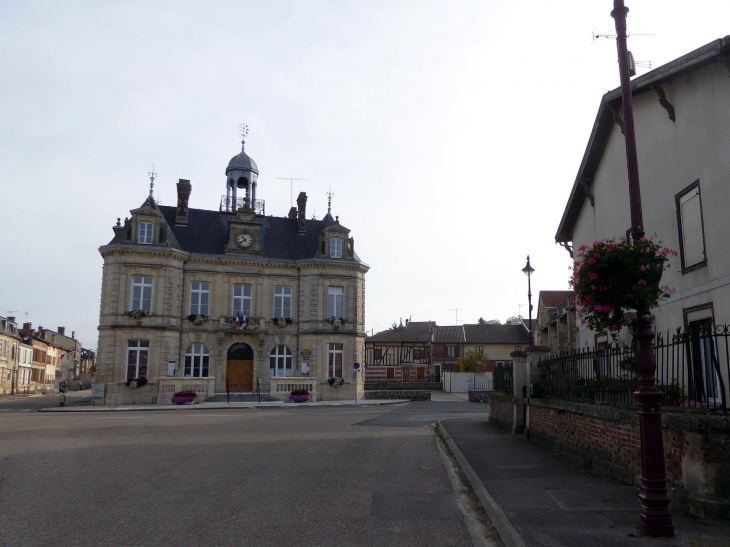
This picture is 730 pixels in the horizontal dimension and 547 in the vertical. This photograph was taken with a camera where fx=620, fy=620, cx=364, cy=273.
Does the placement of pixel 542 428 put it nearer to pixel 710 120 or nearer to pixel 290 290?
pixel 710 120

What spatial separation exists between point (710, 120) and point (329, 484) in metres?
10.1

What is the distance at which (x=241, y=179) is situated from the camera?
46688mm

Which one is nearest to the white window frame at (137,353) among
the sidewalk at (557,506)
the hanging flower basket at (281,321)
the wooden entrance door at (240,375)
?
the wooden entrance door at (240,375)

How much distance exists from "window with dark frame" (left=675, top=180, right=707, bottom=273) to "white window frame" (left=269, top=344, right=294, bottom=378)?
30821 mm

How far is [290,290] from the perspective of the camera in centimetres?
4212

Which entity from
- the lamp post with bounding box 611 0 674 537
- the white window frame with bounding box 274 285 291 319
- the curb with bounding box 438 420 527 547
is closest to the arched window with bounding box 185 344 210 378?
the white window frame with bounding box 274 285 291 319

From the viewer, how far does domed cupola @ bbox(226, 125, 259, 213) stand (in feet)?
152

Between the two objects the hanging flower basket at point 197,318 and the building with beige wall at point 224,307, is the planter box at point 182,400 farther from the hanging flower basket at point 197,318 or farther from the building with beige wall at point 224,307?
the hanging flower basket at point 197,318

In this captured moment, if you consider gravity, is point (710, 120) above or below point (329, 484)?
above

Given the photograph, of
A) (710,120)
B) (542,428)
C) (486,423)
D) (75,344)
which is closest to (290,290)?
(486,423)

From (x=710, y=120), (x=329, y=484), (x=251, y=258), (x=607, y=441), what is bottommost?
→ (x=329, y=484)

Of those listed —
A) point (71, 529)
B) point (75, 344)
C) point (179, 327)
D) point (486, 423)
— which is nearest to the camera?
point (71, 529)

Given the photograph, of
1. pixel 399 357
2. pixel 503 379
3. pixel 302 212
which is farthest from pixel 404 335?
pixel 503 379

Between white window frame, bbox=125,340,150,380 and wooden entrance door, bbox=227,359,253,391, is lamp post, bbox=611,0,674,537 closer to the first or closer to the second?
white window frame, bbox=125,340,150,380
